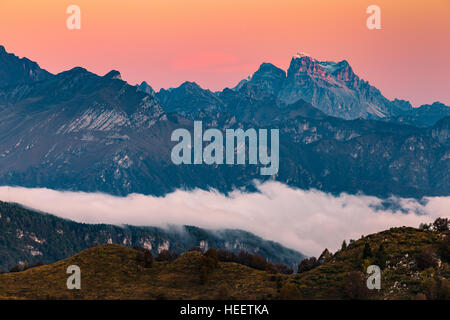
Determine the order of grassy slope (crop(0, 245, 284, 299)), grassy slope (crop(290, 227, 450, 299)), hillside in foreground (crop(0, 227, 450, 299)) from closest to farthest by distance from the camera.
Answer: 1. grassy slope (crop(290, 227, 450, 299))
2. hillside in foreground (crop(0, 227, 450, 299))
3. grassy slope (crop(0, 245, 284, 299))

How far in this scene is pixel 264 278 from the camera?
172750 mm

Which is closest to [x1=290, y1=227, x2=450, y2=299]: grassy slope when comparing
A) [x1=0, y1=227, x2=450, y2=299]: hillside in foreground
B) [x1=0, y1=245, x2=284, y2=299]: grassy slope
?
[x1=0, y1=227, x2=450, y2=299]: hillside in foreground

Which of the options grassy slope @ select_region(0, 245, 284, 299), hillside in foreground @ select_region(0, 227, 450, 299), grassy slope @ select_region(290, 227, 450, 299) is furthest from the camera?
grassy slope @ select_region(0, 245, 284, 299)

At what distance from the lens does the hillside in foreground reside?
144 metres

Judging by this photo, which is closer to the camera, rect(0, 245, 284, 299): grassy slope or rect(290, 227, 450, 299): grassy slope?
rect(290, 227, 450, 299): grassy slope

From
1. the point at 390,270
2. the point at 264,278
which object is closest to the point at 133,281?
the point at 264,278

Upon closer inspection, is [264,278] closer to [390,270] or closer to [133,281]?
[390,270]

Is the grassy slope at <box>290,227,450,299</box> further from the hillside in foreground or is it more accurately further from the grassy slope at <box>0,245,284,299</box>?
the grassy slope at <box>0,245,284,299</box>

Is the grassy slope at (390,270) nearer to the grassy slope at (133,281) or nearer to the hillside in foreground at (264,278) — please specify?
the hillside in foreground at (264,278)

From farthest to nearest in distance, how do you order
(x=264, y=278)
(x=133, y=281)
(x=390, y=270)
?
(x=133, y=281) < (x=264, y=278) < (x=390, y=270)
